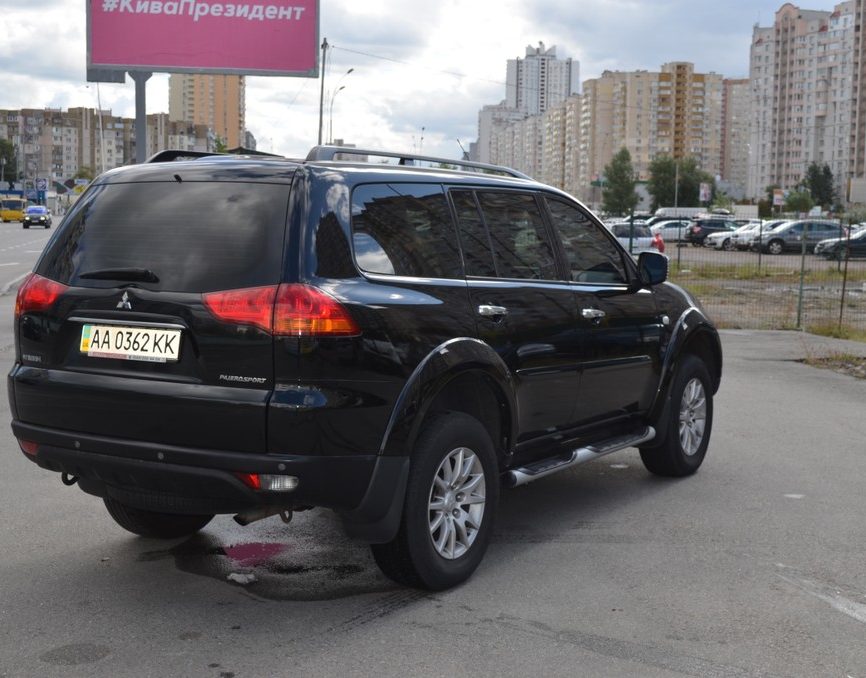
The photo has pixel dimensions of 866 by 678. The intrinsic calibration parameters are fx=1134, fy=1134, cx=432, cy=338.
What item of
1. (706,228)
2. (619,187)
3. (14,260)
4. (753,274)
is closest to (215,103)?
(619,187)

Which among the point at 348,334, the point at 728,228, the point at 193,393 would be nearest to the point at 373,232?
the point at 348,334

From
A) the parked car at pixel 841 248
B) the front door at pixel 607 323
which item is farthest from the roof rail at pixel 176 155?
the parked car at pixel 841 248

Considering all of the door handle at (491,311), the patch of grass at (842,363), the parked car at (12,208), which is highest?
the parked car at (12,208)

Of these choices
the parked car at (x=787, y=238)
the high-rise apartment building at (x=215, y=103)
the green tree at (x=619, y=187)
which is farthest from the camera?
the green tree at (x=619, y=187)

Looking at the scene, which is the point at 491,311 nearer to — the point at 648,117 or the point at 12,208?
the point at 12,208

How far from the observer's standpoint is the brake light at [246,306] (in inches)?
164

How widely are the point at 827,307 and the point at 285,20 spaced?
17.5 m

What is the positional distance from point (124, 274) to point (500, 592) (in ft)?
6.61

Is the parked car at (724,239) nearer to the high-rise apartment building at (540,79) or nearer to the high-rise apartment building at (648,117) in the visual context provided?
the high-rise apartment building at (540,79)

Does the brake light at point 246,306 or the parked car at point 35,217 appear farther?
the parked car at point 35,217

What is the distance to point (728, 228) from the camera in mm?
60469

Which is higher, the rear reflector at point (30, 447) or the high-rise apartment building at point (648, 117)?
the high-rise apartment building at point (648, 117)

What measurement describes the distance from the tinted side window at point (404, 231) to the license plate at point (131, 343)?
2.58 ft

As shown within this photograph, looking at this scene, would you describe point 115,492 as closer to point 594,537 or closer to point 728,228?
point 594,537
